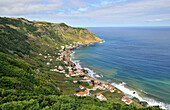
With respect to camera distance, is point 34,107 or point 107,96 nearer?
point 34,107

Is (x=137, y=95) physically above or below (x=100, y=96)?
below

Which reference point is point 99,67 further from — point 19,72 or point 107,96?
point 19,72

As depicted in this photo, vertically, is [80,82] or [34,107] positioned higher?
[34,107]

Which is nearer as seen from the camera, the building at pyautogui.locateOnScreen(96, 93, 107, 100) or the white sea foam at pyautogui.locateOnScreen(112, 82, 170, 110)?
the white sea foam at pyautogui.locateOnScreen(112, 82, 170, 110)

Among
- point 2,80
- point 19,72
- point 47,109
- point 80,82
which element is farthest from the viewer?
point 80,82

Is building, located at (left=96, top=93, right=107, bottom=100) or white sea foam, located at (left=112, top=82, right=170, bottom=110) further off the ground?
building, located at (left=96, top=93, right=107, bottom=100)

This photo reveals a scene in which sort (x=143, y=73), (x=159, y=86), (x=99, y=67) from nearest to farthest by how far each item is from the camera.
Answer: (x=159, y=86)
(x=143, y=73)
(x=99, y=67)

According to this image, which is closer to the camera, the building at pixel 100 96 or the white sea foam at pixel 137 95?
the white sea foam at pixel 137 95

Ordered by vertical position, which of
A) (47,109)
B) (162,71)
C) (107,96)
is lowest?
(107,96)

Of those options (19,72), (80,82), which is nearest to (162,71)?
(80,82)

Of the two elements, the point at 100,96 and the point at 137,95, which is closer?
the point at 100,96

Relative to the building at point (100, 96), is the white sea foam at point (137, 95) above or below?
below
